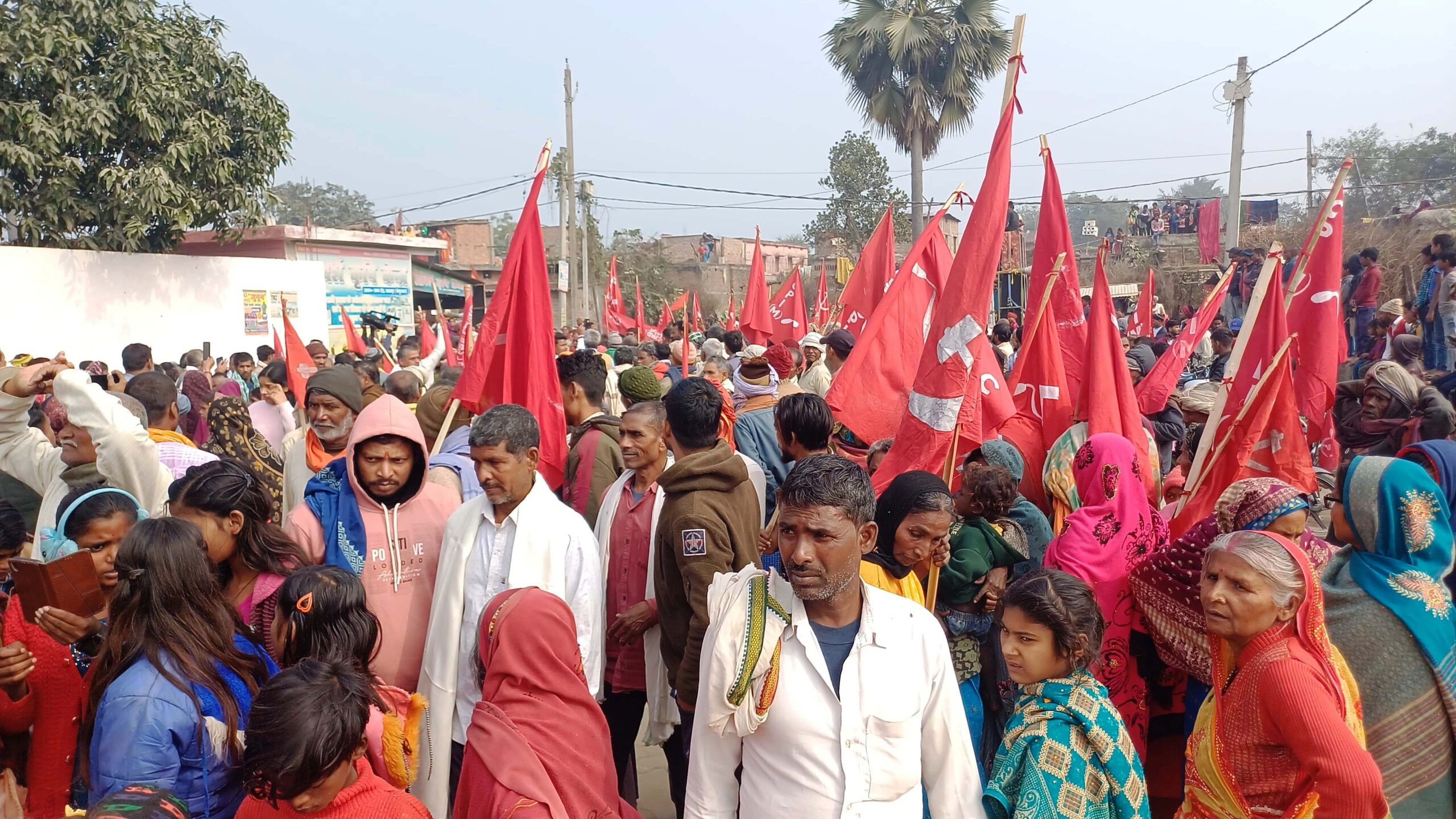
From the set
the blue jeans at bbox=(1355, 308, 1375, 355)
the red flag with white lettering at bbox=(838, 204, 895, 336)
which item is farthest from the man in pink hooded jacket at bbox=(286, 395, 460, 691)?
the blue jeans at bbox=(1355, 308, 1375, 355)

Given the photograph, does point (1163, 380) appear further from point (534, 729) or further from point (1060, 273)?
point (534, 729)

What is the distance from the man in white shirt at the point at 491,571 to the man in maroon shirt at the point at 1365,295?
1143 centimetres

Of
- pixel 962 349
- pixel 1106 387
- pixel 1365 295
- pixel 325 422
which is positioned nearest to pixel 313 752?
pixel 325 422

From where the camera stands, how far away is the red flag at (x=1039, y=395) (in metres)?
5.38

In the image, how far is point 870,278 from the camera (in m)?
9.31

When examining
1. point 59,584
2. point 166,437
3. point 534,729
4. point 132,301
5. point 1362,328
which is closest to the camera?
point 534,729

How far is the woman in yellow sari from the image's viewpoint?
2219 mm

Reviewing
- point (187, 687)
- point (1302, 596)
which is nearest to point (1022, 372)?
point (1302, 596)

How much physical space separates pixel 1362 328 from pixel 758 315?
278 inches

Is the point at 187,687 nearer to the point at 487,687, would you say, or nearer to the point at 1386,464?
the point at 487,687

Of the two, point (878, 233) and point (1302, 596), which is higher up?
point (878, 233)

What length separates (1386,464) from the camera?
292cm

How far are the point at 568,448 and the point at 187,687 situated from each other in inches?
112

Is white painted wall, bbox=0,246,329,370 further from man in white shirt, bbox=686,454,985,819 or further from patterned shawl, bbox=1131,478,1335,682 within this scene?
patterned shawl, bbox=1131,478,1335,682
